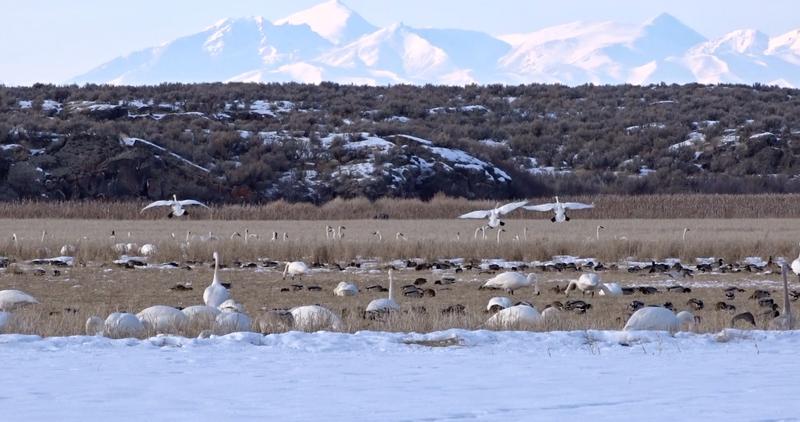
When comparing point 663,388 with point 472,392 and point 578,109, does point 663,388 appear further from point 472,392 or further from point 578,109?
point 578,109

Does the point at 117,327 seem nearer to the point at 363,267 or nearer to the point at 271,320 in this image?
the point at 271,320

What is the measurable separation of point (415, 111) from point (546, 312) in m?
72.1

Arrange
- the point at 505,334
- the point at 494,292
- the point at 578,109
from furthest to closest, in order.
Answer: the point at 578,109 < the point at 494,292 < the point at 505,334

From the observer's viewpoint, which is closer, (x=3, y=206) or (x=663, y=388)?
(x=663, y=388)

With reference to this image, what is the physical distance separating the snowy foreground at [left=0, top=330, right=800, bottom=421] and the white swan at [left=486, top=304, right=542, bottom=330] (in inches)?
32.3

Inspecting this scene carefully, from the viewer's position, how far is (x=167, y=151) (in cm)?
6153

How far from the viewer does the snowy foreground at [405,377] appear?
28.8 feet

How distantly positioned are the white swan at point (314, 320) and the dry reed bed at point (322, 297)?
0.64 feet

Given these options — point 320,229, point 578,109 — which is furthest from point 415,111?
point 320,229

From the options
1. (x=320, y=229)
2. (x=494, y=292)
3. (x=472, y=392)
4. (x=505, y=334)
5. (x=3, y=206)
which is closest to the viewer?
(x=472, y=392)

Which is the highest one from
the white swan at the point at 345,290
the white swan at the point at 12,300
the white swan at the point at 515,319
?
the white swan at the point at 515,319

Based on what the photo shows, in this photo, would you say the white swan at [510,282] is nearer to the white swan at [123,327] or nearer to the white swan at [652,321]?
the white swan at [652,321]

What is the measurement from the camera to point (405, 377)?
1039cm

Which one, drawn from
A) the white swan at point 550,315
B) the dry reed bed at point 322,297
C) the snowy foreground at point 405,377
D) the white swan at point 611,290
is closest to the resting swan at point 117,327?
the dry reed bed at point 322,297
